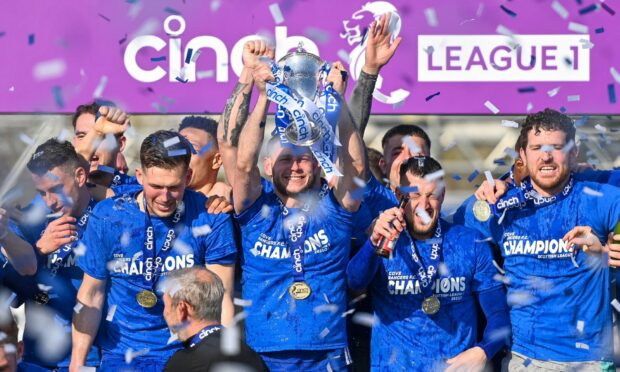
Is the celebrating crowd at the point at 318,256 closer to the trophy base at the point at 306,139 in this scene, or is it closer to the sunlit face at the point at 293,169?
the sunlit face at the point at 293,169

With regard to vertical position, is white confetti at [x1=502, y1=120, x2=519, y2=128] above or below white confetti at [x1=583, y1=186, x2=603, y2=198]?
above

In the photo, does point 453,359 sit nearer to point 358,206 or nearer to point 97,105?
point 358,206

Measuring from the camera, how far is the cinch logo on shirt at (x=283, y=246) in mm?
6270

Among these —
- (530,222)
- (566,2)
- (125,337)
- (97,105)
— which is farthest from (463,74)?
(125,337)

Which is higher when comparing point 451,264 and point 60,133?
point 60,133

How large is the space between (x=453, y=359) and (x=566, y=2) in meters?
2.96

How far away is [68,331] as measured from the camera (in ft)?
21.3

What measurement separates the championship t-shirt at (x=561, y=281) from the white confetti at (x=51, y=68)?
3.32 metres

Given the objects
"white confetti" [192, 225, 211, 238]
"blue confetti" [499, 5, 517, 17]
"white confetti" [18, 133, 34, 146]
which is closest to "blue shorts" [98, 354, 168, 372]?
"white confetti" [192, 225, 211, 238]

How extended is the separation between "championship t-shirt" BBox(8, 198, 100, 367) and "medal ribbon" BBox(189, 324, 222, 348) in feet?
5.86

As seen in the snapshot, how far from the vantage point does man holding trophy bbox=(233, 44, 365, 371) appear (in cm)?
612

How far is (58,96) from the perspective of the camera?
26.4ft

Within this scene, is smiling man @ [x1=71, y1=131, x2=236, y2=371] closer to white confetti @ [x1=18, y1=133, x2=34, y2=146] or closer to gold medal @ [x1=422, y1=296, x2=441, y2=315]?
gold medal @ [x1=422, y1=296, x2=441, y2=315]

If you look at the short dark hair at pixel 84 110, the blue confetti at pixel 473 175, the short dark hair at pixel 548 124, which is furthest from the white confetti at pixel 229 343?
the blue confetti at pixel 473 175
